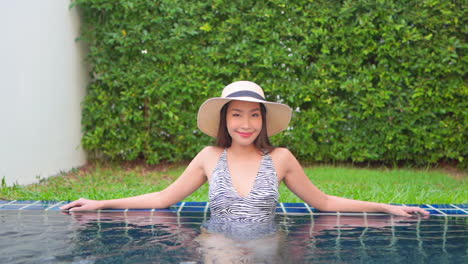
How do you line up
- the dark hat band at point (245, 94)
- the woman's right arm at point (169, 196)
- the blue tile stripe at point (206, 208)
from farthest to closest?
the blue tile stripe at point (206, 208)
the woman's right arm at point (169, 196)
the dark hat band at point (245, 94)

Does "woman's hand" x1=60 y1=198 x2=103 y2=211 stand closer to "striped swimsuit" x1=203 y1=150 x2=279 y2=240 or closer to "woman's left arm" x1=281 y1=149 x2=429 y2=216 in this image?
"striped swimsuit" x1=203 y1=150 x2=279 y2=240

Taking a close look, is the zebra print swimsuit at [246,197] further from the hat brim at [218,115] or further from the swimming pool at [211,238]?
the hat brim at [218,115]

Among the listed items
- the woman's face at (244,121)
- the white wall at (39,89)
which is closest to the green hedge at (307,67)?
the white wall at (39,89)

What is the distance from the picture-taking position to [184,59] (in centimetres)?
771

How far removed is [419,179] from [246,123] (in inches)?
178

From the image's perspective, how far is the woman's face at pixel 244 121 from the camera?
3184mm

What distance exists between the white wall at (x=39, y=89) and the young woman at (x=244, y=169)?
3.00 m

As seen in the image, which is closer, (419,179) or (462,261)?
(462,261)

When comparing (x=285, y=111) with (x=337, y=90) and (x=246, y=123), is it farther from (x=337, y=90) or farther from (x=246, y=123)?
(x=337, y=90)

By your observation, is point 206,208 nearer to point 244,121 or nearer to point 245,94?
point 244,121

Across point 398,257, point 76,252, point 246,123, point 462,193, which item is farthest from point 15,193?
point 462,193

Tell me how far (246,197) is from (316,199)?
57 cm

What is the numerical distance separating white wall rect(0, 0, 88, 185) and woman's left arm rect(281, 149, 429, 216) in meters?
3.83

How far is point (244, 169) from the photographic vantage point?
335 cm
